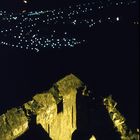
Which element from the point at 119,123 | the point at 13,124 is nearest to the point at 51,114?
the point at 13,124

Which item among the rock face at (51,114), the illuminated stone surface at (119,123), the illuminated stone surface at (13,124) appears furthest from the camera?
the illuminated stone surface at (119,123)

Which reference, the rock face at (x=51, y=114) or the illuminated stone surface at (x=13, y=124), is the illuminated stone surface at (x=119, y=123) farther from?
the illuminated stone surface at (x=13, y=124)

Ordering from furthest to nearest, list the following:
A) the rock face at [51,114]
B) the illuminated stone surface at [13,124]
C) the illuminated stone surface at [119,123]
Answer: the illuminated stone surface at [119,123], the rock face at [51,114], the illuminated stone surface at [13,124]

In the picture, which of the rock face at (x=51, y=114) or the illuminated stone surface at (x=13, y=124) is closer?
the illuminated stone surface at (x=13, y=124)

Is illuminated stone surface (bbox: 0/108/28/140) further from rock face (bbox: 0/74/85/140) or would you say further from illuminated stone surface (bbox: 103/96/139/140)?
illuminated stone surface (bbox: 103/96/139/140)

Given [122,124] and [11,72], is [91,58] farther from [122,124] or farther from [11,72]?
[122,124]

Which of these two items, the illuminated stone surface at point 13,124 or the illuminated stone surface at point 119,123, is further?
the illuminated stone surface at point 119,123

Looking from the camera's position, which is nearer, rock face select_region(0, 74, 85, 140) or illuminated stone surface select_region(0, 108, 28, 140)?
illuminated stone surface select_region(0, 108, 28, 140)

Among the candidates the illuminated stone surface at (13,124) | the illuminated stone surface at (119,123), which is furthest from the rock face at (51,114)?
the illuminated stone surface at (119,123)

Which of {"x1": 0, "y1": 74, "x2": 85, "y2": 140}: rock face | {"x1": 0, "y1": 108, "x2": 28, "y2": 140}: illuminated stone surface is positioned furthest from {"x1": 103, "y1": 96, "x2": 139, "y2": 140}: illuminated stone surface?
{"x1": 0, "y1": 108, "x2": 28, "y2": 140}: illuminated stone surface
